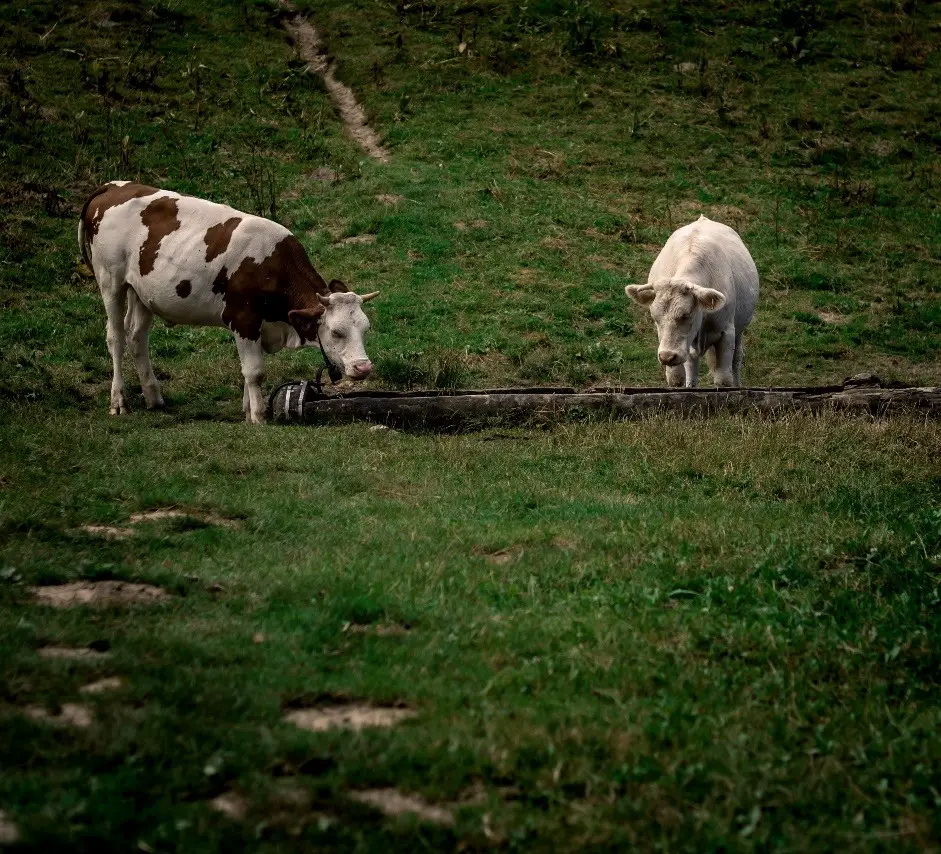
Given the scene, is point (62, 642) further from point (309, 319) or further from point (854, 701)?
point (309, 319)

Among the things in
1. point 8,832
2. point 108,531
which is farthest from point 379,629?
point 108,531

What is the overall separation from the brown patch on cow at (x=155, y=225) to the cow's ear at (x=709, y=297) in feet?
21.0

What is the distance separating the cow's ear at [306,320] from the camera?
43.7ft

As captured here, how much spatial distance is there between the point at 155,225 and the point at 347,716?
10236 millimetres

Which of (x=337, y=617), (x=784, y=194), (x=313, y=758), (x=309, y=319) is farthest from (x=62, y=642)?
(x=784, y=194)

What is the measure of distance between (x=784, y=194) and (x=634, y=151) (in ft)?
12.4

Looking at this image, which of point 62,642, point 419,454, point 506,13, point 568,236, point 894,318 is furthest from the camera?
point 506,13

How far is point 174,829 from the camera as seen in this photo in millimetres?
3986

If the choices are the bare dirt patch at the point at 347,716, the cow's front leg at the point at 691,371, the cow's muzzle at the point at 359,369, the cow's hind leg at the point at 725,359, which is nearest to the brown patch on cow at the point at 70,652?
the bare dirt patch at the point at 347,716

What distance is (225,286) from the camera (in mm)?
13594

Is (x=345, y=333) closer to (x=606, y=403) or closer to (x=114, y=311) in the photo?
(x=114, y=311)

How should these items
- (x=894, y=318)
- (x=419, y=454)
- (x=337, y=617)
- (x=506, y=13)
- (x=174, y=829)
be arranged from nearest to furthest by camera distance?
(x=174, y=829) < (x=337, y=617) < (x=419, y=454) < (x=894, y=318) < (x=506, y=13)

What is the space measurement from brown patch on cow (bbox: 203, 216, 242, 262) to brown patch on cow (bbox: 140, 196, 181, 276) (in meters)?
0.49

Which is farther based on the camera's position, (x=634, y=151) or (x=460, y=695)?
(x=634, y=151)
